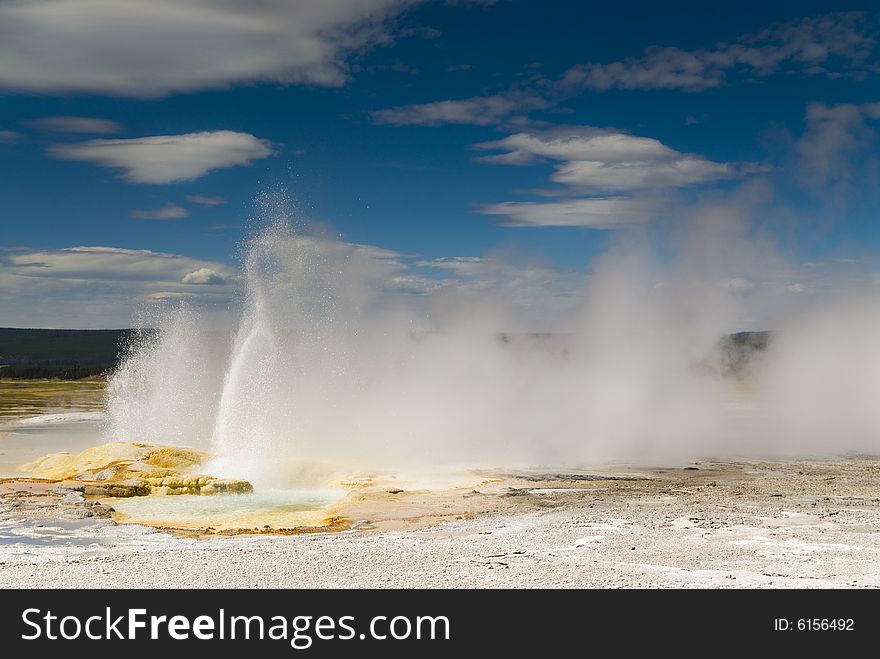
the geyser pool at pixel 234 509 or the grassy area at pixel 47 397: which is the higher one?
the grassy area at pixel 47 397

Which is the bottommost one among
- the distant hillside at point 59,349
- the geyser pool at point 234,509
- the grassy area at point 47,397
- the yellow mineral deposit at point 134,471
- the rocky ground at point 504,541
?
the rocky ground at point 504,541

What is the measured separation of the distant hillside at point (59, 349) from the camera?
86812mm

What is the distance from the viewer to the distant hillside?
3418 inches

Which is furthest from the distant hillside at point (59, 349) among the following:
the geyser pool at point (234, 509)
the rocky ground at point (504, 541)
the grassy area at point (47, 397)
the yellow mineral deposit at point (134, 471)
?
the rocky ground at point (504, 541)

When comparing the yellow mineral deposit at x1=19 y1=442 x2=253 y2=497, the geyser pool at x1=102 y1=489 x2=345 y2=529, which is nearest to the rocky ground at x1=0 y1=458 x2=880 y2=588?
the geyser pool at x1=102 y1=489 x2=345 y2=529

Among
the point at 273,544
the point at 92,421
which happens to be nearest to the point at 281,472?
the point at 273,544

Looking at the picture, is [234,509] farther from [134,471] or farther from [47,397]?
[47,397]

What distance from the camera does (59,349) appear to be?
11888cm

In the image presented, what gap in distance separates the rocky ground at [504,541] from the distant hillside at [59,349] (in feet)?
215

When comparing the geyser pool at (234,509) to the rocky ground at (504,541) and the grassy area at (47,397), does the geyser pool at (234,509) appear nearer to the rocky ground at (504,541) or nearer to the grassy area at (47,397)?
the rocky ground at (504,541)

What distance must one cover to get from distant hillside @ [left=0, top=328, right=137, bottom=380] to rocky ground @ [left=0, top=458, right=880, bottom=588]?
215 feet

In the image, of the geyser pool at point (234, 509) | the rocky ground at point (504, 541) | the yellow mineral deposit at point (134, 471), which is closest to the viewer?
A: the rocky ground at point (504, 541)

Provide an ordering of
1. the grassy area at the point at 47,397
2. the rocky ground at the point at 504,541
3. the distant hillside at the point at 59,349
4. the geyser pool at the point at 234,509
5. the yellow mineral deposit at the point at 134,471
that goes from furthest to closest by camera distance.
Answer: the distant hillside at the point at 59,349 → the grassy area at the point at 47,397 → the yellow mineral deposit at the point at 134,471 → the geyser pool at the point at 234,509 → the rocky ground at the point at 504,541

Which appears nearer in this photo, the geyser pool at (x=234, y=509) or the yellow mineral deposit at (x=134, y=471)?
the geyser pool at (x=234, y=509)
